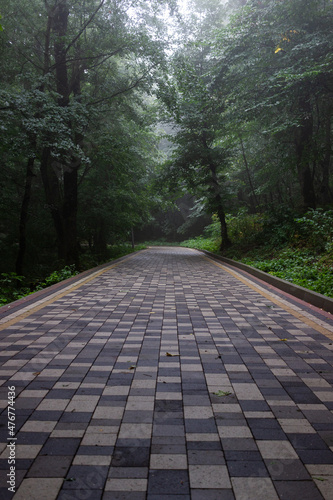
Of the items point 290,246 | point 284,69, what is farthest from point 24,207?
point 284,69

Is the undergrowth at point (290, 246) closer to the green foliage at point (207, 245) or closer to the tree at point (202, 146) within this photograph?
the tree at point (202, 146)

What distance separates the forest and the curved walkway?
3423 mm

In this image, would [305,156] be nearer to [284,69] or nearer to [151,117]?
[284,69]

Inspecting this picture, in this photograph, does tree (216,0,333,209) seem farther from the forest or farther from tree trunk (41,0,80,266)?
tree trunk (41,0,80,266)

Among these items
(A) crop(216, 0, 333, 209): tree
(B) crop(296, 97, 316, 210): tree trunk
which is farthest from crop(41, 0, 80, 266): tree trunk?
(B) crop(296, 97, 316, 210): tree trunk

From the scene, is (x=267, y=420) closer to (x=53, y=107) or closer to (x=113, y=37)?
(x=53, y=107)

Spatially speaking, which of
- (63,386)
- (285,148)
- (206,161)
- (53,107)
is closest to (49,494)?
(63,386)

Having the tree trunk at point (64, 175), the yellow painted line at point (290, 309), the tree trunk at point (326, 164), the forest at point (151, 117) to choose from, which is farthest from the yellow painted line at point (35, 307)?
the tree trunk at point (326, 164)

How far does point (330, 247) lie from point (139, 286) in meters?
5.41

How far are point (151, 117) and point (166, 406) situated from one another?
48.2 feet

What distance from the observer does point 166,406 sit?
2748 millimetres

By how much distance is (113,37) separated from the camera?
12523 mm

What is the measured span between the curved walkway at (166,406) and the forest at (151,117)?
11.2 feet

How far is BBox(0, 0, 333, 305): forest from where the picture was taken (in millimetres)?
10680
